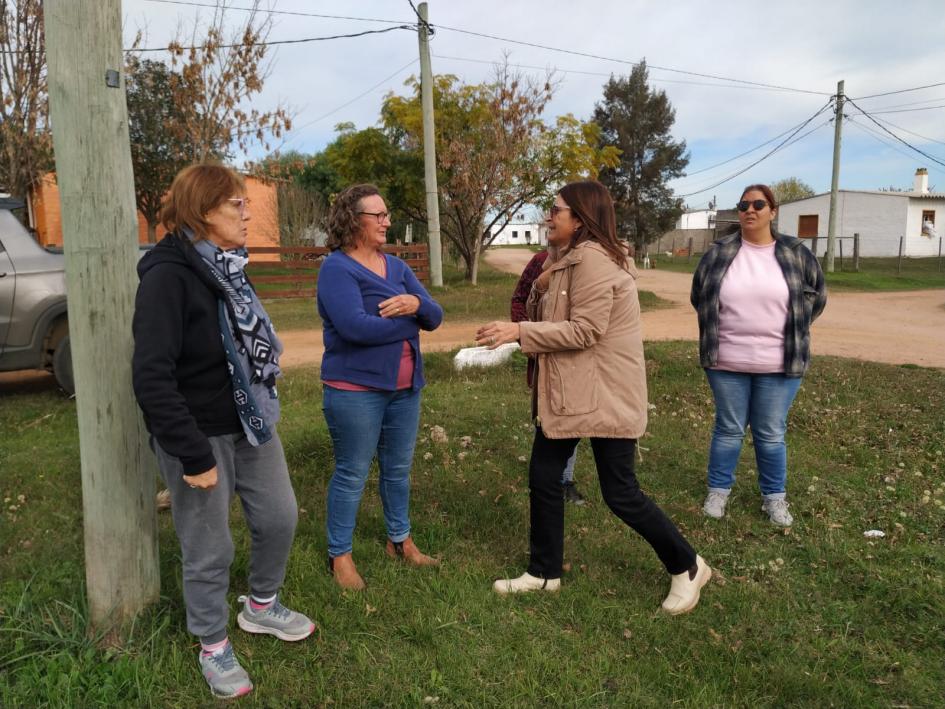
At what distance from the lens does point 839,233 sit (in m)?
40.8

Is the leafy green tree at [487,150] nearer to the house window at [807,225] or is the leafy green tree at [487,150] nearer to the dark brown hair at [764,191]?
the dark brown hair at [764,191]

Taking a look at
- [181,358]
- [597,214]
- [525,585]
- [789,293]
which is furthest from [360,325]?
[789,293]

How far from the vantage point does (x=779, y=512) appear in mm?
4266

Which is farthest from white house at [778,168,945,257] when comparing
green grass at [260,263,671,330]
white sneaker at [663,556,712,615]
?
white sneaker at [663,556,712,615]

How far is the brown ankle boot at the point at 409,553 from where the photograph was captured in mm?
3553

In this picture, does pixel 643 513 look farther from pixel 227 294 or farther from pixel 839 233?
pixel 839 233

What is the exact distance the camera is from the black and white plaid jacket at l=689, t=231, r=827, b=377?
414 cm

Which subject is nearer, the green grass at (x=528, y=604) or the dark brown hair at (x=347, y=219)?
the green grass at (x=528, y=604)

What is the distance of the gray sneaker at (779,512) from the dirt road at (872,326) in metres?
5.82

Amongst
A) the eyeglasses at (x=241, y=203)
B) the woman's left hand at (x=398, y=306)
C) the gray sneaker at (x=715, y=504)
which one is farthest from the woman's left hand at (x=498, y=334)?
the gray sneaker at (x=715, y=504)

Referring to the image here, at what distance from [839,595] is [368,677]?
88.6 inches

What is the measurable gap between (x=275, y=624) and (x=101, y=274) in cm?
Answer: 146

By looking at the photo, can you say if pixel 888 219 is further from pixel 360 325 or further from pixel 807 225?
pixel 360 325

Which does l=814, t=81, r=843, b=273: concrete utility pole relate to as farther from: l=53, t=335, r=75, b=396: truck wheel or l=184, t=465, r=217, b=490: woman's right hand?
l=184, t=465, r=217, b=490: woman's right hand
